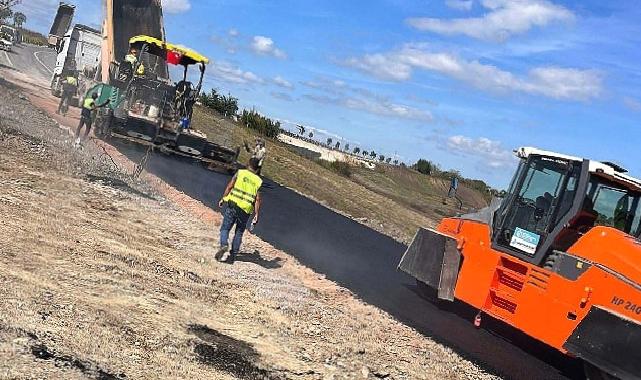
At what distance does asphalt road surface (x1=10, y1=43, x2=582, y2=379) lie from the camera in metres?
8.50

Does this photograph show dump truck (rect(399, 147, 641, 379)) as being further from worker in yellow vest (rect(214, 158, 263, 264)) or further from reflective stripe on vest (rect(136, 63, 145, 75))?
reflective stripe on vest (rect(136, 63, 145, 75))

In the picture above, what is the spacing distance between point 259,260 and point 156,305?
377 centimetres

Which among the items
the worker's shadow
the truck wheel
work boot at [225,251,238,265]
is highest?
the truck wheel

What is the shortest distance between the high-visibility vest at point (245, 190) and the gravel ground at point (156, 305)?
0.89 m

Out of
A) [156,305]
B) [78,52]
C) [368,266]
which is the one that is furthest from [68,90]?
[156,305]

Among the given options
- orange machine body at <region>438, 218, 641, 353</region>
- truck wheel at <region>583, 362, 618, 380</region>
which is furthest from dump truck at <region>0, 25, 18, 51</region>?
truck wheel at <region>583, 362, 618, 380</region>

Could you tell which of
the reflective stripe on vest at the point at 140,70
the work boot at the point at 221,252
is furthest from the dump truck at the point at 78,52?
the work boot at the point at 221,252

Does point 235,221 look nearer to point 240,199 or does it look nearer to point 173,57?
point 240,199

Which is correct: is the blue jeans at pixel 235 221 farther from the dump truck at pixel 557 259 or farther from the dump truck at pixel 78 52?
the dump truck at pixel 78 52

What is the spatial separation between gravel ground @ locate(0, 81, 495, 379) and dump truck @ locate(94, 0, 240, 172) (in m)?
5.72

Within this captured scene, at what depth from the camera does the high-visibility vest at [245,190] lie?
917 cm

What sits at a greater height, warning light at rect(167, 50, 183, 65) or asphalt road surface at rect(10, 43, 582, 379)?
warning light at rect(167, 50, 183, 65)

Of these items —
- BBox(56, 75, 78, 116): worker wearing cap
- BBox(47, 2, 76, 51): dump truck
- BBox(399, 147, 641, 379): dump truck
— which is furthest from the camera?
BBox(47, 2, 76, 51): dump truck

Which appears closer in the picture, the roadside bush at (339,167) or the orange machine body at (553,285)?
the orange machine body at (553,285)
